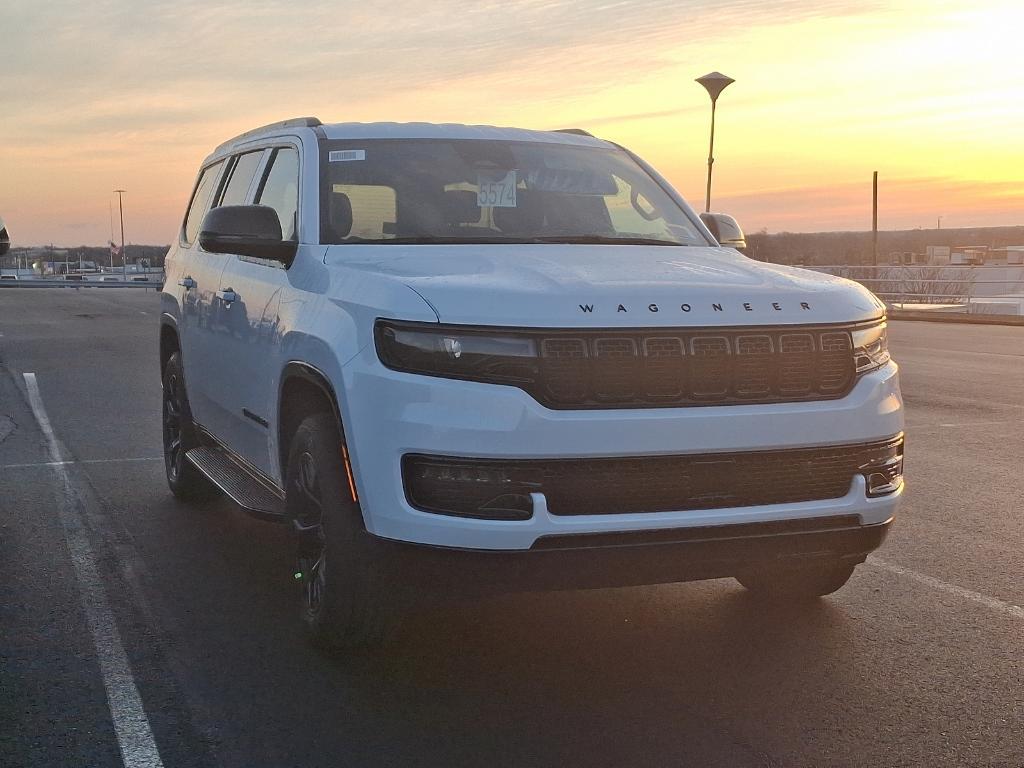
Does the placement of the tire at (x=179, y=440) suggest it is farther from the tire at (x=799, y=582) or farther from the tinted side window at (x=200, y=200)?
the tire at (x=799, y=582)

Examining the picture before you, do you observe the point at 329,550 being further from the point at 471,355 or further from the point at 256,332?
the point at 256,332

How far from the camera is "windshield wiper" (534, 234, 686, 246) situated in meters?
5.37

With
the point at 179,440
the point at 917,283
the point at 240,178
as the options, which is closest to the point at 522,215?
the point at 240,178

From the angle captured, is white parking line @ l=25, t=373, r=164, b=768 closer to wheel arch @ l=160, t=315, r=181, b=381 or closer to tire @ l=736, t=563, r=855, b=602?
wheel arch @ l=160, t=315, r=181, b=381

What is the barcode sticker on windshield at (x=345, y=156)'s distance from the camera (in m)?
5.56

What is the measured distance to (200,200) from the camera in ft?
24.6

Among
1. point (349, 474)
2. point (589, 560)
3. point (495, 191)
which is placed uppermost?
point (495, 191)

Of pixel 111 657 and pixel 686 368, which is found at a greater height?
pixel 686 368

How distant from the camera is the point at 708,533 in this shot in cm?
407

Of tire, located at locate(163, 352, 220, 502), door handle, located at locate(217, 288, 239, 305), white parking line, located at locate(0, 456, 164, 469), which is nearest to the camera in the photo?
door handle, located at locate(217, 288, 239, 305)

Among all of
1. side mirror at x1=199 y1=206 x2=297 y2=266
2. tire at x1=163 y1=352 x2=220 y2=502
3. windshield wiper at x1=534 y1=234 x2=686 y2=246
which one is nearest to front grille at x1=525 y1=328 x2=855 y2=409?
windshield wiper at x1=534 y1=234 x2=686 y2=246

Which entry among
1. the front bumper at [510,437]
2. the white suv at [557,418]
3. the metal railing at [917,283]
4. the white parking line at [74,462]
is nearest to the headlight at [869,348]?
the white suv at [557,418]

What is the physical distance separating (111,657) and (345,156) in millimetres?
2285

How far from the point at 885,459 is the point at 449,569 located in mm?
1563
